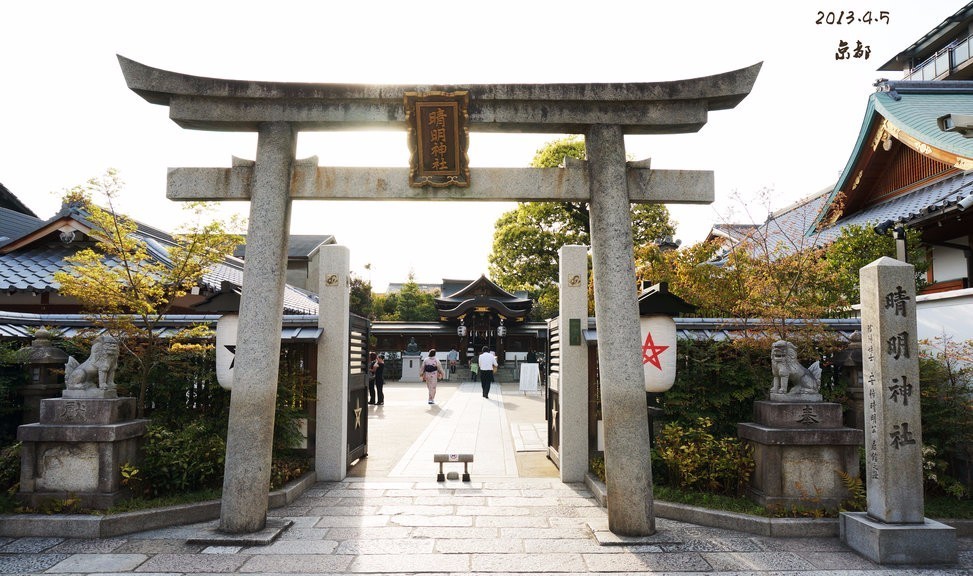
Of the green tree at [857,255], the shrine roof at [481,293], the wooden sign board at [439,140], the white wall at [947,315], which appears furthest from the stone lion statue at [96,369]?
the shrine roof at [481,293]

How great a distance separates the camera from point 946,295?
8.30m

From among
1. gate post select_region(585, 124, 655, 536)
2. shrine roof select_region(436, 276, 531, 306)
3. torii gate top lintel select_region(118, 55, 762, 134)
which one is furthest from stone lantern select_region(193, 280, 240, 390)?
shrine roof select_region(436, 276, 531, 306)

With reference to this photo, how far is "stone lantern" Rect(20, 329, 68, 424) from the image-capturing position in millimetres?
8008

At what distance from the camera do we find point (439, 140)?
6773 millimetres

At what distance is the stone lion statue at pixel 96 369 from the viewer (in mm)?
6926

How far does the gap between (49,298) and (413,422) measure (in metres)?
10.0

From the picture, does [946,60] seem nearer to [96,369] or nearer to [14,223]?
[96,369]

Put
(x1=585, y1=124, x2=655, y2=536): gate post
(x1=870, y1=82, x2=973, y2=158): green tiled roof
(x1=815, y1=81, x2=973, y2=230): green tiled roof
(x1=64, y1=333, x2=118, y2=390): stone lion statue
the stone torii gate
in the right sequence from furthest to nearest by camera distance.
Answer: (x1=815, y1=81, x2=973, y2=230): green tiled roof, (x1=870, y1=82, x2=973, y2=158): green tiled roof, (x1=64, y1=333, x2=118, y2=390): stone lion statue, the stone torii gate, (x1=585, y1=124, x2=655, y2=536): gate post

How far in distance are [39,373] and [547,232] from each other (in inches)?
836

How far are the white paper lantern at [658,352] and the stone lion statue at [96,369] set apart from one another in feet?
22.3

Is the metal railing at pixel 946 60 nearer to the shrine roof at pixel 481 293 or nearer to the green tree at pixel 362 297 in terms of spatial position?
the shrine roof at pixel 481 293

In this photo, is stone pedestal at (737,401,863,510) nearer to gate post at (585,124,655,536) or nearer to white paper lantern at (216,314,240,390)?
gate post at (585,124,655,536)

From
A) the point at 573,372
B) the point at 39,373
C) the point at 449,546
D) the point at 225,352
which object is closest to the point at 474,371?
the point at 573,372

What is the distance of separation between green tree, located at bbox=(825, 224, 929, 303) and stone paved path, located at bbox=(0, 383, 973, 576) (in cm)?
620
